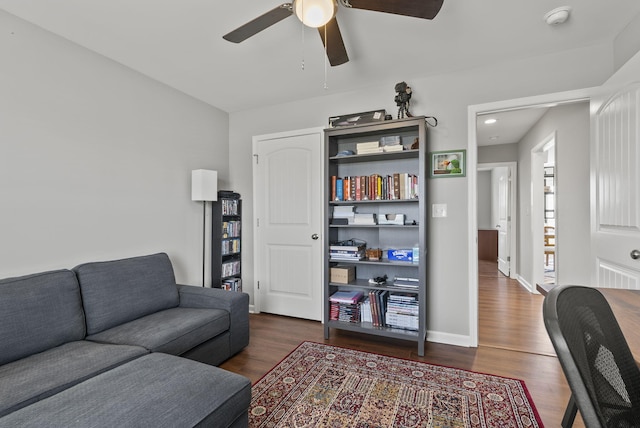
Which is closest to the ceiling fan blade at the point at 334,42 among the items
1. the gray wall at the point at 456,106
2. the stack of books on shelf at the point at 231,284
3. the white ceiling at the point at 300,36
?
the white ceiling at the point at 300,36

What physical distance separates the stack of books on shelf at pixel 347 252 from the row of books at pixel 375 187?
17.9 inches

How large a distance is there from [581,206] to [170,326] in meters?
4.23

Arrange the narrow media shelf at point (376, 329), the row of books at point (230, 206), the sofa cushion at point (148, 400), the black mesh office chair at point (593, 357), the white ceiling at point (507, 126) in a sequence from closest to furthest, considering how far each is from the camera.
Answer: the black mesh office chair at point (593, 357)
the sofa cushion at point (148, 400)
the narrow media shelf at point (376, 329)
the row of books at point (230, 206)
the white ceiling at point (507, 126)

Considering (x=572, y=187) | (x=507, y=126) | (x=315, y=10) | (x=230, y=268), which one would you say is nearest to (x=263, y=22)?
(x=315, y=10)

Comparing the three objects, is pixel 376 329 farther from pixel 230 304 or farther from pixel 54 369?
pixel 54 369

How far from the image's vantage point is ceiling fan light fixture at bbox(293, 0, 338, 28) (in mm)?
1484

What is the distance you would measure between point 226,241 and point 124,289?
4.30 feet

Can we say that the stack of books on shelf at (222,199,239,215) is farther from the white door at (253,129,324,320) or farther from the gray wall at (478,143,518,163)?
the gray wall at (478,143,518,163)

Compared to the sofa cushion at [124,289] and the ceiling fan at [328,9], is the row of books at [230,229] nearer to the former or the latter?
the sofa cushion at [124,289]

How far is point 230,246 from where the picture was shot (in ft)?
11.6

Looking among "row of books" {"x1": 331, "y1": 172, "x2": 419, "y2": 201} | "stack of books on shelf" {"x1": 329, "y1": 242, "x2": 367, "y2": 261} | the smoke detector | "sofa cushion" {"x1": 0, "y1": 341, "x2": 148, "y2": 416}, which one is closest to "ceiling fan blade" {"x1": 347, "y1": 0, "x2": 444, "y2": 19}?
the smoke detector

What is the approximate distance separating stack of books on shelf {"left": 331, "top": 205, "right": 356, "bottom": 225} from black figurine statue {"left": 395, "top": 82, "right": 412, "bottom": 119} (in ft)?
3.22

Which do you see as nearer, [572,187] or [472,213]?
[472,213]

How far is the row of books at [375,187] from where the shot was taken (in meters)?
2.71
